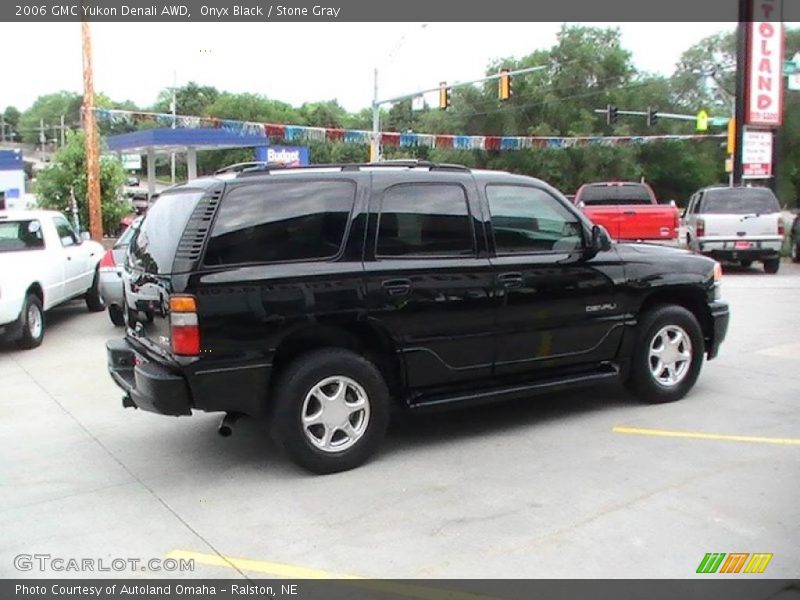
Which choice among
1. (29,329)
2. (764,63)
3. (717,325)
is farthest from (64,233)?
(764,63)

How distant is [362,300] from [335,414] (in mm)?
741

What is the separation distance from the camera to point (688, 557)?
3.88 meters

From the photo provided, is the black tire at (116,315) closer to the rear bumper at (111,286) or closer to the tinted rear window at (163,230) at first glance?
the rear bumper at (111,286)

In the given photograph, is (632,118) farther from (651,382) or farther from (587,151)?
(651,382)

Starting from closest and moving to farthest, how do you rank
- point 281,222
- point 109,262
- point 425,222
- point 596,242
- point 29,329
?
1. point 281,222
2. point 425,222
3. point 596,242
4. point 29,329
5. point 109,262

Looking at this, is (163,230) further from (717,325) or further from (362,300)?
(717,325)

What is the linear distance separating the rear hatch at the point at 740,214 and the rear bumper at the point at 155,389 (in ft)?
45.3

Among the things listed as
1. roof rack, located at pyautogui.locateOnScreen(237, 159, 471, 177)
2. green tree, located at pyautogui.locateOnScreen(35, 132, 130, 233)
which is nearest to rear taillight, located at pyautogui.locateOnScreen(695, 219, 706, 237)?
roof rack, located at pyautogui.locateOnScreen(237, 159, 471, 177)

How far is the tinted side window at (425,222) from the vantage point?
5359 mm

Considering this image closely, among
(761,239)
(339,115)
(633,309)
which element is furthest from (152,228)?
(339,115)

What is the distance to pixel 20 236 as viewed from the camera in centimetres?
1081

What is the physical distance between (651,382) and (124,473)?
4.02 metres

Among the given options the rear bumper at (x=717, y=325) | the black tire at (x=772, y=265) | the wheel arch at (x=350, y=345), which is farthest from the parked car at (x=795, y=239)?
the wheel arch at (x=350, y=345)

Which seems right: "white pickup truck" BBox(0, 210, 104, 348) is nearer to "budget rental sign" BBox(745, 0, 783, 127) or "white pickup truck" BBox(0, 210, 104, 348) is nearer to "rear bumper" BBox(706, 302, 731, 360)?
"rear bumper" BBox(706, 302, 731, 360)
